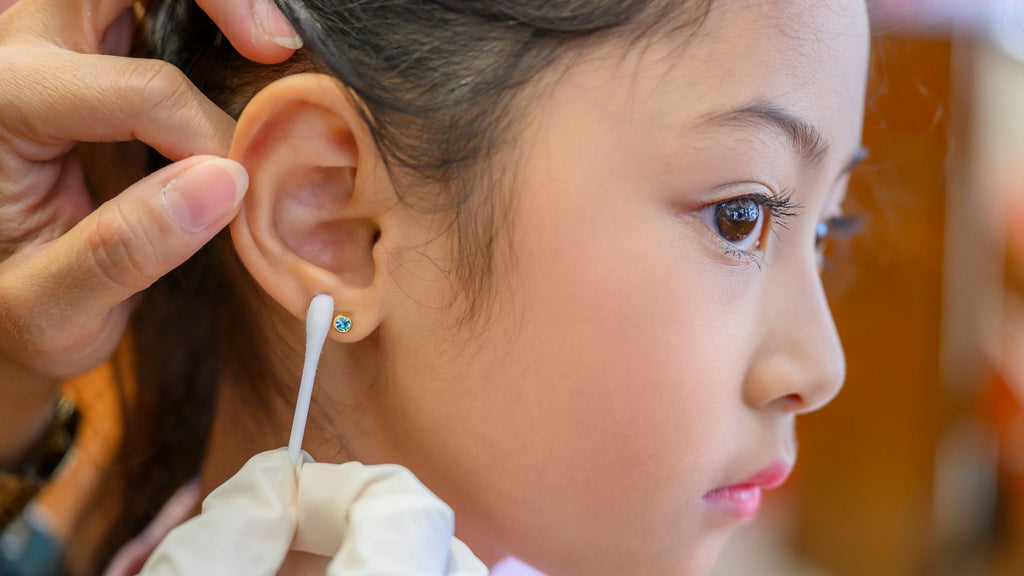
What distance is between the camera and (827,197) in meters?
0.72

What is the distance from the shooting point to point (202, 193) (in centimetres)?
58

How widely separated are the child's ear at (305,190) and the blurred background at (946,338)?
101 centimetres

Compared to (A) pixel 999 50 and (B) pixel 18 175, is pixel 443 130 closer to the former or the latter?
(B) pixel 18 175

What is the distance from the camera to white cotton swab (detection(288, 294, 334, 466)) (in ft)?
1.88

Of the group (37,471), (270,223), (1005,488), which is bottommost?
(37,471)

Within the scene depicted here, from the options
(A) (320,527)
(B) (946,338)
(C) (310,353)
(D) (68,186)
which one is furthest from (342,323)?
(B) (946,338)

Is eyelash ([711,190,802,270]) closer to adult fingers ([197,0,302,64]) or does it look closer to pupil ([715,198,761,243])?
pupil ([715,198,761,243])

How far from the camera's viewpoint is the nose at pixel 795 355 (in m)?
0.66

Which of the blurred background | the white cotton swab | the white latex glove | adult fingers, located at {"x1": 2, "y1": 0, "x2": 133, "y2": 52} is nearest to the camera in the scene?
the white latex glove

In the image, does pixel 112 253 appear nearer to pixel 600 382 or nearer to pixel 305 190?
pixel 305 190

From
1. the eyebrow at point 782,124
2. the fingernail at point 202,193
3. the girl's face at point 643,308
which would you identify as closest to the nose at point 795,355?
the girl's face at point 643,308

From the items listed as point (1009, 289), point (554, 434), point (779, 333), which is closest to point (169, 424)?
point (554, 434)

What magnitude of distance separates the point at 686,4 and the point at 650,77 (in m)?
0.06

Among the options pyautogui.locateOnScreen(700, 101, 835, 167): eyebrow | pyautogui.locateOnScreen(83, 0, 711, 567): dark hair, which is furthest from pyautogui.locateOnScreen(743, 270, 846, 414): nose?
pyautogui.locateOnScreen(83, 0, 711, 567): dark hair
